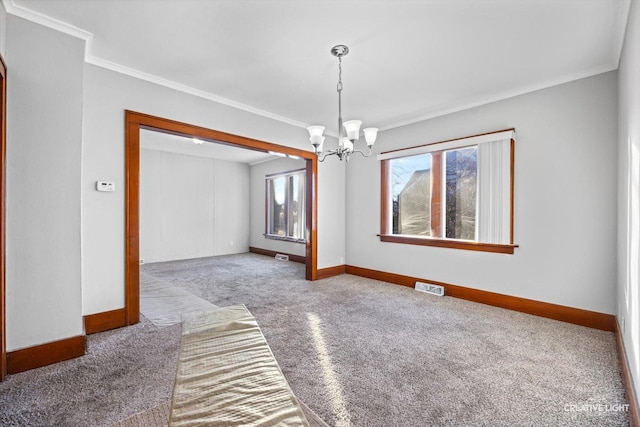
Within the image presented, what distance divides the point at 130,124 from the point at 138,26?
1036mm

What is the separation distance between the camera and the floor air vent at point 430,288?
3.94 m

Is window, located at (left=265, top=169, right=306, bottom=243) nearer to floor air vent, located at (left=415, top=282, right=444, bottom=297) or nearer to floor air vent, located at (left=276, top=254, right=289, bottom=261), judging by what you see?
floor air vent, located at (left=276, top=254, right=289, bottom=261)

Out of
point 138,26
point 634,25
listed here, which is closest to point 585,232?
point 634,25

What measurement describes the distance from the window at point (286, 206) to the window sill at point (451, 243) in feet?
8.20

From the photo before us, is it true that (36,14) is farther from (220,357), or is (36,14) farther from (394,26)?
(220,357)

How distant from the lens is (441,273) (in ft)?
13.1

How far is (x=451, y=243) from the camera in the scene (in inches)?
153

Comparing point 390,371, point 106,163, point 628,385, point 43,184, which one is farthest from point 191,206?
point 628,385

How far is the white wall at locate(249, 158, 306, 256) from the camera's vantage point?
22.5 ft

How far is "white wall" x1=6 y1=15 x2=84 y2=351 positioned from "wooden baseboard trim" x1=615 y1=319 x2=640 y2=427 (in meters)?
3.70

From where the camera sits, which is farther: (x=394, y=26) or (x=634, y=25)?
(x=394, y=26)

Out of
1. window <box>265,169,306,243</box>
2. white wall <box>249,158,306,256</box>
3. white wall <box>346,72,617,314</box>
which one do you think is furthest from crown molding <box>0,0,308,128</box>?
white wall <box>346,72,617,314</box>

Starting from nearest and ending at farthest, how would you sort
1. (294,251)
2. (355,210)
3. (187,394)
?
1. (187,394)
2. (355,210)
3. (294,251)

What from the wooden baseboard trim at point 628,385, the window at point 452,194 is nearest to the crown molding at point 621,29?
the window at point 452,194
